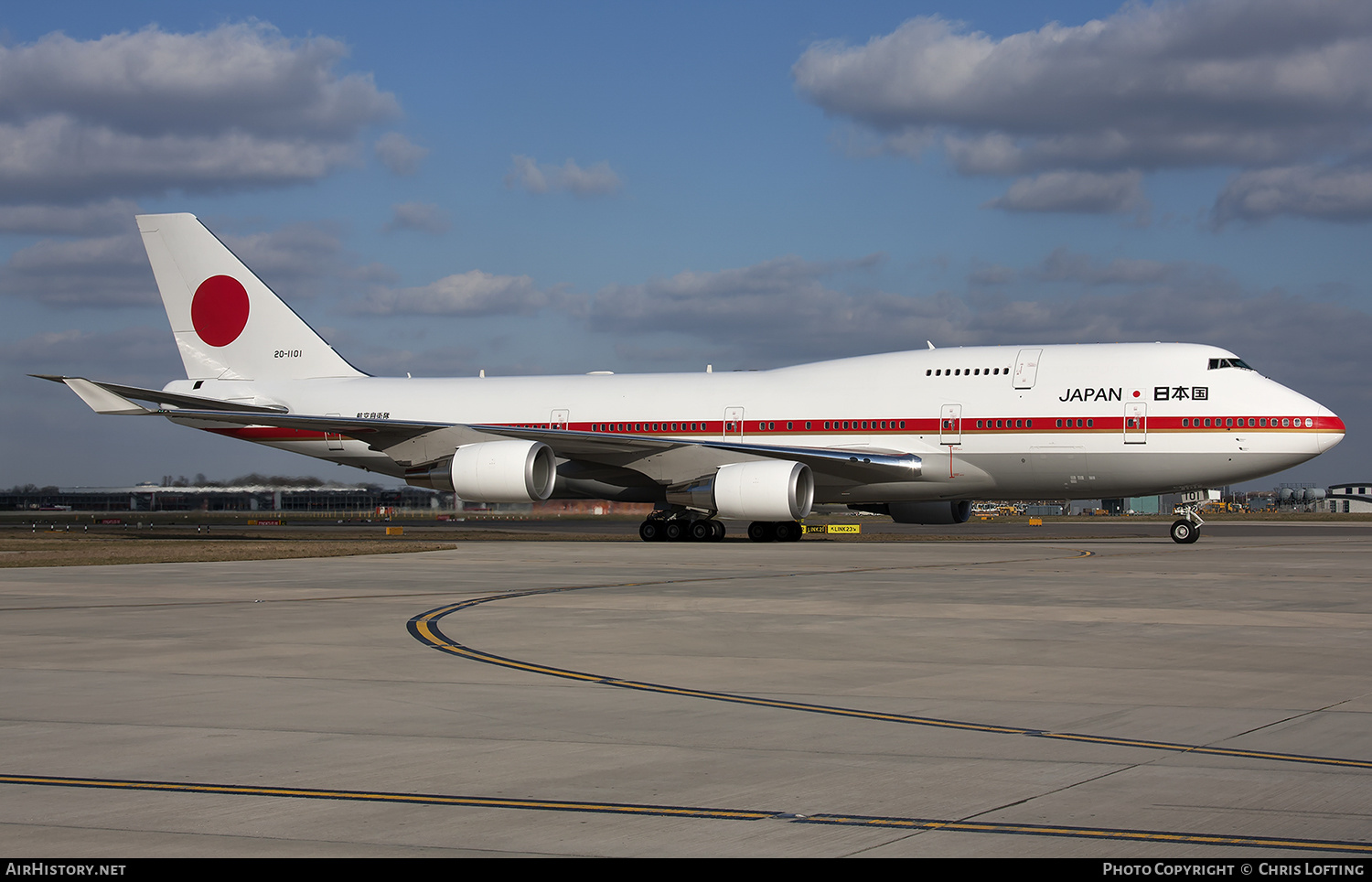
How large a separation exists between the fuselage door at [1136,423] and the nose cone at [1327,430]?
3.86 metres

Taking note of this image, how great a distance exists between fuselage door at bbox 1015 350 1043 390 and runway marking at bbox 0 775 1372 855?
25893 millimetres

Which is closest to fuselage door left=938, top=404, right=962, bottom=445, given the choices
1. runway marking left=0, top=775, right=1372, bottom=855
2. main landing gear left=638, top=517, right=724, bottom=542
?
main landing gear left=638, top=517, right=724, bottom=542

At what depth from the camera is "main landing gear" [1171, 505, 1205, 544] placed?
97.6 feet

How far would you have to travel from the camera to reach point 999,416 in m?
30.0

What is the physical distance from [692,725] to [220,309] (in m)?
33.4

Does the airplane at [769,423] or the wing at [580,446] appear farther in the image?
the wing at [580,446]

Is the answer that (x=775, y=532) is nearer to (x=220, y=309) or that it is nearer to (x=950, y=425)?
(x=950, y=425)

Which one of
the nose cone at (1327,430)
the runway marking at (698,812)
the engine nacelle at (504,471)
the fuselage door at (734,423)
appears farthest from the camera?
the fuselage door at (734,423)

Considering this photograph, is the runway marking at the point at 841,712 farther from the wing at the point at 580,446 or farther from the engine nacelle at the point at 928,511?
the engine nacelle at the point at 928,511

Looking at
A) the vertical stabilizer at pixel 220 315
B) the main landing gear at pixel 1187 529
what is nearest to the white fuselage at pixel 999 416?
the main landing gear at pixel 1187 529

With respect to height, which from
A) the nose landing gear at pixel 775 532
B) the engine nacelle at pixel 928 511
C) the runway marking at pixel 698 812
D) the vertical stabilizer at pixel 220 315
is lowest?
the runway marking at pixel 698 812

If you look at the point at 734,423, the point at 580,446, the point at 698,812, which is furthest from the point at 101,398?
the point at 698,812

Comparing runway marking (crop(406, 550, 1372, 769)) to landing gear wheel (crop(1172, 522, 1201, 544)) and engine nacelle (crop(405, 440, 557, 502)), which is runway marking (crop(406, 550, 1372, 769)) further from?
landing gear wheel (crop(1172, 522, 1201, 544))

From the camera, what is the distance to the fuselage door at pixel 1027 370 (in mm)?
30141
